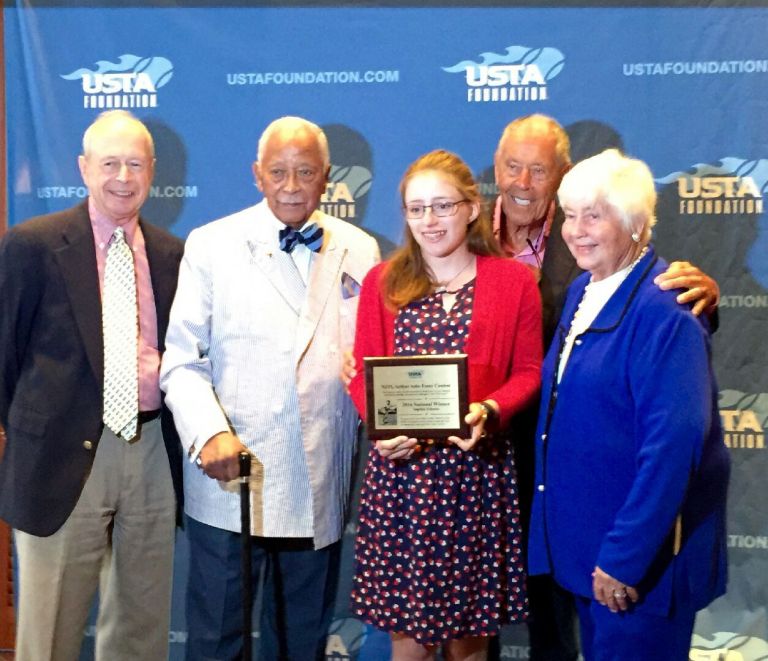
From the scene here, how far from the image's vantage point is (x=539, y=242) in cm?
322

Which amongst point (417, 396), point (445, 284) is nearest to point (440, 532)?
point (417, 396)

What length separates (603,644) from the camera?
2393mm

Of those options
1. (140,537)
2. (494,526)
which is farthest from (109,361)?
(494,526)

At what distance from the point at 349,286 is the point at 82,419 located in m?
0.90

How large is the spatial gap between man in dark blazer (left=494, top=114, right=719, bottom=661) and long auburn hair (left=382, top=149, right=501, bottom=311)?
363 millimetres

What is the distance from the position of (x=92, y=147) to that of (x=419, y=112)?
1.27m

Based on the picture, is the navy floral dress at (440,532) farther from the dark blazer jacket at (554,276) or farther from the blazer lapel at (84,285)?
the blazer lapel at (84,285)

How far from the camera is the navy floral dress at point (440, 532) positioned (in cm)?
264

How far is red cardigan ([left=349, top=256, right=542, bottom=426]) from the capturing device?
269 centimetres

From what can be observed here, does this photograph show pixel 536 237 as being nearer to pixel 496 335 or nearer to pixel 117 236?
pixel 496 335

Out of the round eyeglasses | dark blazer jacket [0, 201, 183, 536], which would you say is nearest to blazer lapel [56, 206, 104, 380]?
dark blazer jacket [0, 201, 183, 536]

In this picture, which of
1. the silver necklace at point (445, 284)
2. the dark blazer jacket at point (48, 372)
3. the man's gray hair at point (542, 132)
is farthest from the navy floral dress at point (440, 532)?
the dark blazer jacket at point (48, 372)

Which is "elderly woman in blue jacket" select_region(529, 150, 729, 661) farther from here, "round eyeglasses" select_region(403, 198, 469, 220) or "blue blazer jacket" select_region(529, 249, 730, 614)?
"round eyeglasses" select_region(403, 198, 469, 220)

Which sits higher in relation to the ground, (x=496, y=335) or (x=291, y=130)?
(x=291, y=130)
